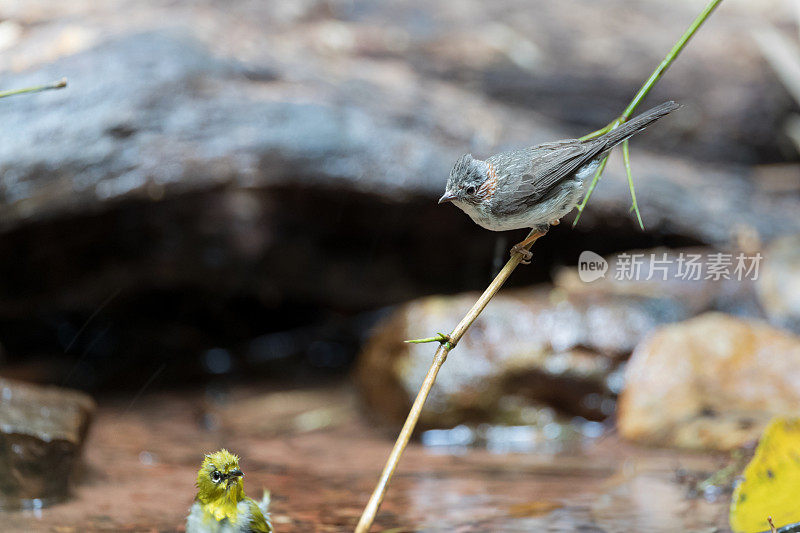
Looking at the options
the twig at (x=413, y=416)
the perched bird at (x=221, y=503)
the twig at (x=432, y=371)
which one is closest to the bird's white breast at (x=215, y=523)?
the perched bird at (x=221, y=503)

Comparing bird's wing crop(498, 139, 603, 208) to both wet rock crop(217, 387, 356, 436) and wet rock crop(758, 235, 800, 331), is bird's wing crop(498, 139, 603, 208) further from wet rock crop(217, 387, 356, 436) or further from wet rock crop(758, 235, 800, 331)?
wet rock crop(758, 235, 800, 331)

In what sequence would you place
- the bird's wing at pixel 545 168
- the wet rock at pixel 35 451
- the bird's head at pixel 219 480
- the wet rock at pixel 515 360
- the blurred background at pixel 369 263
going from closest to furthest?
the bird's wing at pixel 545 168 < the bird's head at pixel 219 480 < the wet rock at pixel 35 451 < the blurred background at pixel 369 263 < the wet rock at pixel 515 360

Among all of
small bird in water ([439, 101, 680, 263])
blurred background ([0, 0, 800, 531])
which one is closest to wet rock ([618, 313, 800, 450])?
blurred background ([0, 0, 800, 531])

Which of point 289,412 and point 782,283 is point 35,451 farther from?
point 782,283

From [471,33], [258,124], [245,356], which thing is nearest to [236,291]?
[245,356]

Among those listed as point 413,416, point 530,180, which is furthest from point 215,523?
point 530,180

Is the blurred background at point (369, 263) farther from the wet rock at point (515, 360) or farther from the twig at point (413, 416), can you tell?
the twig at point (413, 416)
